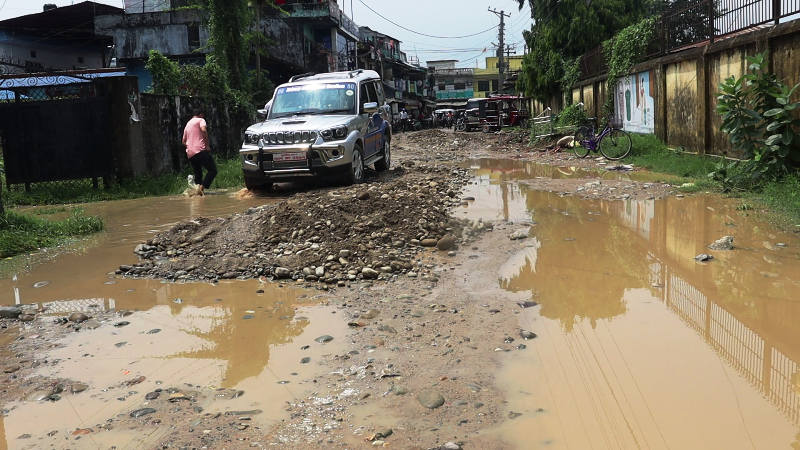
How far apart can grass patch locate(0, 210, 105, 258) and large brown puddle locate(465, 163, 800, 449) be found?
17.7 ft

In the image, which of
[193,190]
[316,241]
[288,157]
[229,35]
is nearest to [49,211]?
[193,190]

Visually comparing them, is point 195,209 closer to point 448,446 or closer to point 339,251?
point 339,251

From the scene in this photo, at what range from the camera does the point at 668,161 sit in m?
13.1

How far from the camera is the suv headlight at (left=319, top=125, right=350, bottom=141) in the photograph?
10797mm

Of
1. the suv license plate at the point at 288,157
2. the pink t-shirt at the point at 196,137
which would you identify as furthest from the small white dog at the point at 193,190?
the suv license plate at the point at 288,157

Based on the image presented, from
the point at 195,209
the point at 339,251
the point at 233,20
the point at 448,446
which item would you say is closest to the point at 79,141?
the point at 195,209

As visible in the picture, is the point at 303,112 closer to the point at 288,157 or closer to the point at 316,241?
the point at 288,157

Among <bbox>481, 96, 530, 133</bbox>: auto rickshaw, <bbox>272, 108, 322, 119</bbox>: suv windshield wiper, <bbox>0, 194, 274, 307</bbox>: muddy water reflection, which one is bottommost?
<bbox>0, 194, 274, 307</bbox>: muddy water reflection

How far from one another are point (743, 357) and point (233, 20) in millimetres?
20050

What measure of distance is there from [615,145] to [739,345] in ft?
42.7

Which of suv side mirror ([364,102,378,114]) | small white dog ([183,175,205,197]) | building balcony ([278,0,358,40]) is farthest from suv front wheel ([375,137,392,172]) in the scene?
building balcony ([278,0,358,40])

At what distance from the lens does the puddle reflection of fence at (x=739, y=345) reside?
3.29 m

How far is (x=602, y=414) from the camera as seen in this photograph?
3102 millimetres

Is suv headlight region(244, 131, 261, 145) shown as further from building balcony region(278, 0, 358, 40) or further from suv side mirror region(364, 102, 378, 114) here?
building balcony region(278, 0, 358, 40)
